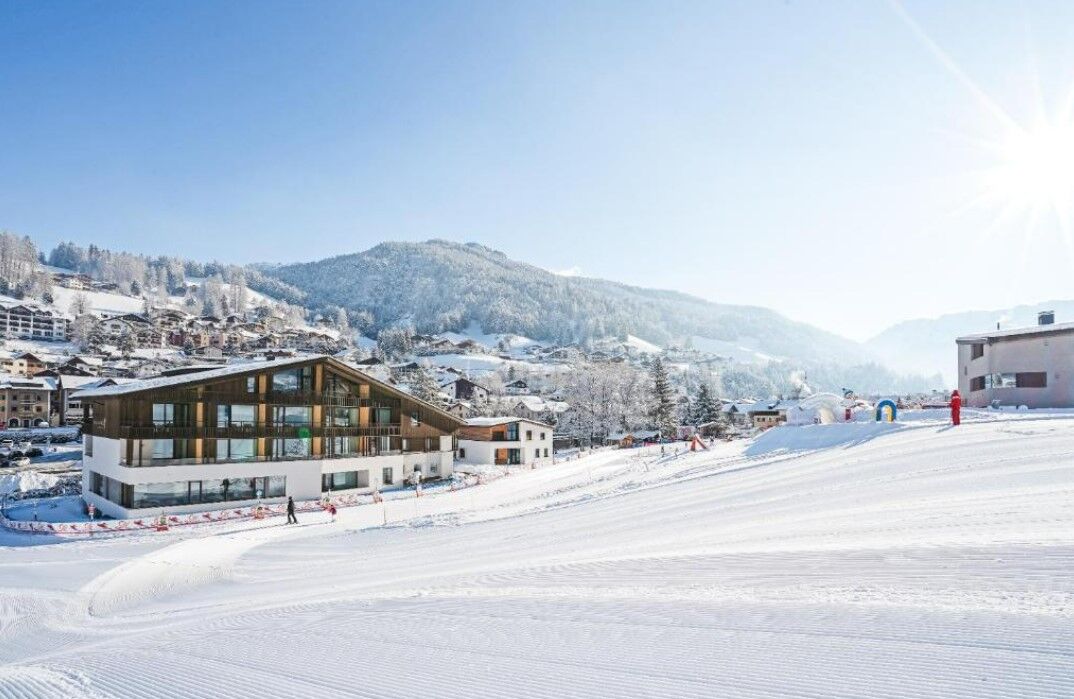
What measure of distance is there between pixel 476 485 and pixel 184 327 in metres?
157

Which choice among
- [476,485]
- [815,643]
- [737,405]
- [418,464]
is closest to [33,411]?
[418,464]

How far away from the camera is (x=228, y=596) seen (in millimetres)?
14898

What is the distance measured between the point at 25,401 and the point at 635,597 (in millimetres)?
103977

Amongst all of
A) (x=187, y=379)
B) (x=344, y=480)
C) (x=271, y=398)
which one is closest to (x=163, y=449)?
(x=187, y=379)

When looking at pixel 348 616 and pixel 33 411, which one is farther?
pixel 33 411

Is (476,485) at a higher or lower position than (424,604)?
lower

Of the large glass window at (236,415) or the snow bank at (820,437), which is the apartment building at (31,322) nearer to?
the large glass window at (236,415)

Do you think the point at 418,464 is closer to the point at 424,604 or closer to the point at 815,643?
the point at 424,604

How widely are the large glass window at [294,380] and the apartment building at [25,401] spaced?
73.0 metres

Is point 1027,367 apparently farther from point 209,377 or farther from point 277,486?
point 209,377

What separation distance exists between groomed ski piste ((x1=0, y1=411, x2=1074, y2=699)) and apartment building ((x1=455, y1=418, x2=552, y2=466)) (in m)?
29.1

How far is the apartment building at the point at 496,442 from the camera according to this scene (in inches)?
2063

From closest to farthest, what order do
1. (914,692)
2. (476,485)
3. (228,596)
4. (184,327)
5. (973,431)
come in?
(914,692)
(228,596)
(973,431)
(476,485)
(184,327)

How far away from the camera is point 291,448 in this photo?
34.4m
